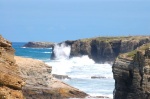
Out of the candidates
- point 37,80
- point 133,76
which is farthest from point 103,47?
point 133,76

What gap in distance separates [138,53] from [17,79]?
27512 mm

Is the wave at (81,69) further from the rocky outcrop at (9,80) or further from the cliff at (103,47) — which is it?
the rocky outcrop at (9,80)

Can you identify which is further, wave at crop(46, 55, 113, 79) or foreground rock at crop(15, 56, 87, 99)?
wave at crop(46, 55, 113, 79)

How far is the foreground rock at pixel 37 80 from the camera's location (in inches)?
1575

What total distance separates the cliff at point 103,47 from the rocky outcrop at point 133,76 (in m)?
84.7

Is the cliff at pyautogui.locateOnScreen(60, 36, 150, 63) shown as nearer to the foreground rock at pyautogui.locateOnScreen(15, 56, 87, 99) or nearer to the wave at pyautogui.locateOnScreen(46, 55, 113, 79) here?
the wave at pyautogui.locateOnScreen(46, 55, 113, 79)

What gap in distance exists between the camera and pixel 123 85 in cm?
3778

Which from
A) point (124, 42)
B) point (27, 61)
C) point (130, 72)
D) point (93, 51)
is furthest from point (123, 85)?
point (93, 51)

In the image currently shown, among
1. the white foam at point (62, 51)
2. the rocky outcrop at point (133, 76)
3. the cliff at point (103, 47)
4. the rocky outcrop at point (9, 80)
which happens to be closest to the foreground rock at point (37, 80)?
the rocky outcrop at point (133, 76)

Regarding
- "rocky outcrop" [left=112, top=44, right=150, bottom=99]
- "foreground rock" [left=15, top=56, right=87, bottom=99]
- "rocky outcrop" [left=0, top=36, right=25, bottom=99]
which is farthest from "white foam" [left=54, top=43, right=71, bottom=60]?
"rocky outcrop" [left=0, top=36, right=25, bottom=99]

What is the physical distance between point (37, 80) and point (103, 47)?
94.4 m

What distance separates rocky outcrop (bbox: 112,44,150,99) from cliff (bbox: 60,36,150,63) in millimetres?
84676

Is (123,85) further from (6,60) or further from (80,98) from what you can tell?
(6,60)

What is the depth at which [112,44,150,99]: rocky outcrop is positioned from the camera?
35.1 m
